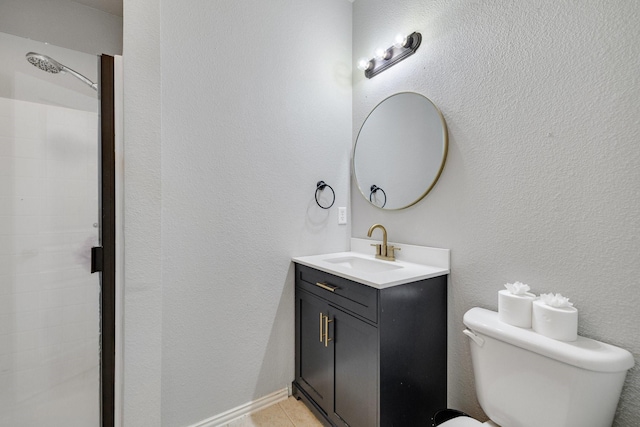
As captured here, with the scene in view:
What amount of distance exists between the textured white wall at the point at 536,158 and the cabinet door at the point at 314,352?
25.5 inches

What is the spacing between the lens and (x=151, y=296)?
1.26m

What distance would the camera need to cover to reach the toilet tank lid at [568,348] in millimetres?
810

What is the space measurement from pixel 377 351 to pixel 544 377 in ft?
1.87

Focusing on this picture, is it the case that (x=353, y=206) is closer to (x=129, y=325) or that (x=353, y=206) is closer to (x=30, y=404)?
(x=129, y=325)

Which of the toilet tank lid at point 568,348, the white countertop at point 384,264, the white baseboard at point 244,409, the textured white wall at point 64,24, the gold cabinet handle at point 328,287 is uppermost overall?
the textured white wall at point 64,24

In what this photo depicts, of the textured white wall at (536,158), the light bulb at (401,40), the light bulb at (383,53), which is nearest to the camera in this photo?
the textured white wall at (536,158)

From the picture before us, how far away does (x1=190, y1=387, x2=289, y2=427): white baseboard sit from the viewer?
4.90ft

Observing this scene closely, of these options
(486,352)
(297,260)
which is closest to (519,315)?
(486,352)

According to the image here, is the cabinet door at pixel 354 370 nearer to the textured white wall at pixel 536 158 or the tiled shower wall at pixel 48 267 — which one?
the textured white wall at pixel 536 158

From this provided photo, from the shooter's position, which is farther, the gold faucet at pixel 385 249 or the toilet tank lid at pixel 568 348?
the gold faucet at pixel 385 249

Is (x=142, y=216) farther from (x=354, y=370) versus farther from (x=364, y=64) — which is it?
(x=364, y=64)

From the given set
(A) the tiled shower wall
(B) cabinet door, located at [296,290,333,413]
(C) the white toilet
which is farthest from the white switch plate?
(A) the tiled shower wall

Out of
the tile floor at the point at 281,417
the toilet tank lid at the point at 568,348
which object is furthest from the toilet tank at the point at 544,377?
the tile floor at the point at 281,417

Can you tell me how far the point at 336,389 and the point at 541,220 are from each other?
1.26 meters
